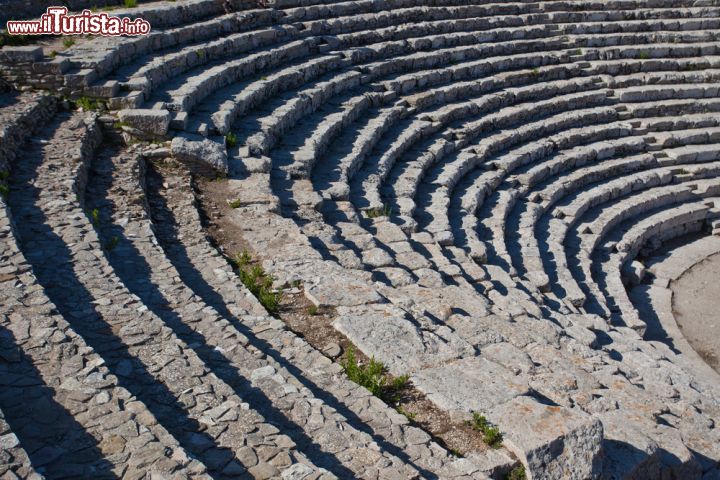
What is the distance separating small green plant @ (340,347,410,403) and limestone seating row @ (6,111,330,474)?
3.74 feet

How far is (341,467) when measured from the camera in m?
5.41

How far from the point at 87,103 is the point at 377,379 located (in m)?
6.99

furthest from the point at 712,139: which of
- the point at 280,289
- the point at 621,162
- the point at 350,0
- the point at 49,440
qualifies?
the point at 49,440

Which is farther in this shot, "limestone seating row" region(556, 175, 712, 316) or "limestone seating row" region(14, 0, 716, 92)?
"limestone seating row" region(556, 175, 712, 316)

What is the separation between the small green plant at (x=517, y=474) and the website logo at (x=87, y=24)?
34.1 feet

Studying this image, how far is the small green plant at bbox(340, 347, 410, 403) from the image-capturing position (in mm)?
6605

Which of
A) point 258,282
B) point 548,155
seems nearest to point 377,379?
point 258,282

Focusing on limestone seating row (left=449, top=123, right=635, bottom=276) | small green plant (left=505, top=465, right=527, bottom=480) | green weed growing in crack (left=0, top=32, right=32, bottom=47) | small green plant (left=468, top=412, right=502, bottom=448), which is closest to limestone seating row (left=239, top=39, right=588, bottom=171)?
limestone seating row (left=449, top=123, right=635, bottom=276)

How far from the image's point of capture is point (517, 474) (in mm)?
5746

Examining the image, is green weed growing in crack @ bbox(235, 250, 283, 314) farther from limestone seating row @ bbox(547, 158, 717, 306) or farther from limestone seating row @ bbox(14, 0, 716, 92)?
limestone seating row @ bbox(547, 158, 717, 306)

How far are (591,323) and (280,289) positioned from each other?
4.41m

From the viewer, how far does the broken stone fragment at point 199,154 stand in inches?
431

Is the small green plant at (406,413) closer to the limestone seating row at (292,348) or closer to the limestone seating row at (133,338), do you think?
the limestone seating row at (292,348)

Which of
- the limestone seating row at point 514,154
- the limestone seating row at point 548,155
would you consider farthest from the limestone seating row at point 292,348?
the limestone seating row at point 548,155
